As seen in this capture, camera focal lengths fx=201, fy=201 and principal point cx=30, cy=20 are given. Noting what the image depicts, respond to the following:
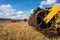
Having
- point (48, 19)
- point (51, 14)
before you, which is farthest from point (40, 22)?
point (51, 14)

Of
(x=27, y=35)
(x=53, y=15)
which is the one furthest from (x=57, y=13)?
(x=27, y=35)

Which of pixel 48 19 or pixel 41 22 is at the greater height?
pixel 48 19

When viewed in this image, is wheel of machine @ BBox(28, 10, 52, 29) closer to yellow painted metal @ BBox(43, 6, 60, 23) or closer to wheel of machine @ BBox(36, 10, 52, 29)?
wheel of machine @ BBox(36, 10, 52, 29)

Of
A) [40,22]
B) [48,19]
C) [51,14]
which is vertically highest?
[51,14]

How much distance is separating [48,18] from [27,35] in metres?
1.78

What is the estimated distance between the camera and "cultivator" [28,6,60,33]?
13.1 m

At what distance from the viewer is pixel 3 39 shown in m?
11.7

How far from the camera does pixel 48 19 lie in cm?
1320

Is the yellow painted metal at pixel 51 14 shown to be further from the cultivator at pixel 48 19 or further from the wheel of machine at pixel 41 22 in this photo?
the wheel of machine at pixel 41 22

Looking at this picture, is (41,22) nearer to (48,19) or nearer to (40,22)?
(40,22)

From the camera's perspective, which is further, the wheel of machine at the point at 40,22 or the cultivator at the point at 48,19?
the wheel of machine at the point at 40,22

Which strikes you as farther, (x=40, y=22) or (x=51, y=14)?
(x=40, y=22)

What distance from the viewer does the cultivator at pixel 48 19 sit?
514 inches

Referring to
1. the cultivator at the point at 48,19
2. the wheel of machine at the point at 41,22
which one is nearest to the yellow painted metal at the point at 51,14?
the cultivator at the point at 48,19
